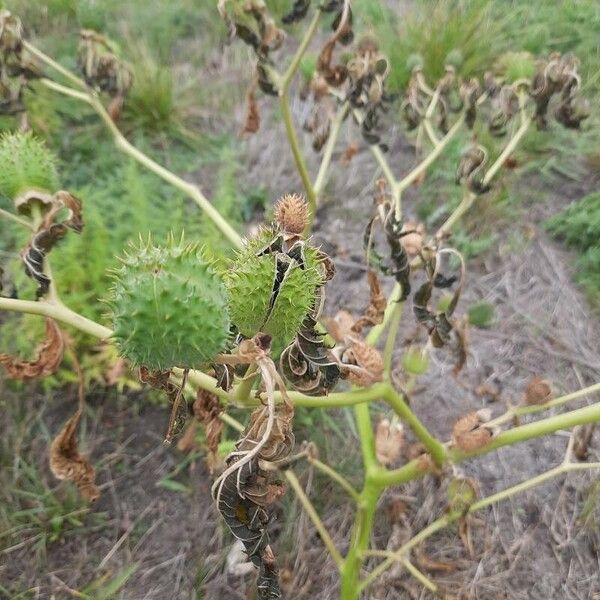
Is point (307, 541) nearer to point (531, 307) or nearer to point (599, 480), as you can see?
point (599, 480)

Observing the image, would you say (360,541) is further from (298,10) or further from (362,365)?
(298,10)

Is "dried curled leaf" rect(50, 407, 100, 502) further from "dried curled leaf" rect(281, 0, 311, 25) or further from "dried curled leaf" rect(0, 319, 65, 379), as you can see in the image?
"dried curled leaf" rect(281, 0, 311, 25)

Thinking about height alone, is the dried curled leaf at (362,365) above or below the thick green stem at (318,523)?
above

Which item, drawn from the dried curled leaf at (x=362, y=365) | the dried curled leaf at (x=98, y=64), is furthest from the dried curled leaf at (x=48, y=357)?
the dried curled leaf at (x=98, y=64)

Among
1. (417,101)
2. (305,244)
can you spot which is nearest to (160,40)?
(417,101)

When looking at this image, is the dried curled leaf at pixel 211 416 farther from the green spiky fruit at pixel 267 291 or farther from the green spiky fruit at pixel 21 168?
the green spiky fruit at pixel 21 168

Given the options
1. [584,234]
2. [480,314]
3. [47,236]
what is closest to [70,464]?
[47,236]

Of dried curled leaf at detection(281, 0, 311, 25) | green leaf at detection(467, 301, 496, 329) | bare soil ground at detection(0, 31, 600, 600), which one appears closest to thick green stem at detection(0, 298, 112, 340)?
bare soil ground at detection(0, 31, 600, 600)
